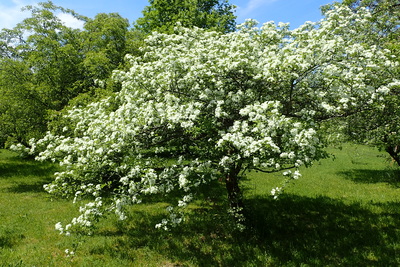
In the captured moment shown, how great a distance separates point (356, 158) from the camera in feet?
101

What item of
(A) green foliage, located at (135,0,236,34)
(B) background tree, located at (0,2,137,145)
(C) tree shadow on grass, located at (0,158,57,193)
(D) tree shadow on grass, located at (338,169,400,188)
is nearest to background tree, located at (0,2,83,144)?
(B) background tree, located at (0,2,137,145)

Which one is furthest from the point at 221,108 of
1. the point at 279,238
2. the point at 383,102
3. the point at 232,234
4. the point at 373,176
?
the point at 373,176

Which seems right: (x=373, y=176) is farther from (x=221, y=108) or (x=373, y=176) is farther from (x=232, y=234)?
(x=221, y=108)

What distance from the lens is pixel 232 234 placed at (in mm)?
10430

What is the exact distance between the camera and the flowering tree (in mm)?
7145

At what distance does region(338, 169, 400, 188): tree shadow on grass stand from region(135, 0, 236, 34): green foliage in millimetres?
14456

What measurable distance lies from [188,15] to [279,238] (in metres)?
16.7

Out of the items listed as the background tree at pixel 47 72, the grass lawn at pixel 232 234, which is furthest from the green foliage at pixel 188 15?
the grass lawn at pixel 232 234

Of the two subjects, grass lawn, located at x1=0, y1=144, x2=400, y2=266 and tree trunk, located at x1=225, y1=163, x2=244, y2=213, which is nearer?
grass lawn, located at x1=0, y1=144, x2=400, y2=266

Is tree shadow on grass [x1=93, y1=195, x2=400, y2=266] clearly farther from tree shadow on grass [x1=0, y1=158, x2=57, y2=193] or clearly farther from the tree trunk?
tree shadow on grass [x1=0, y1=158, x2=57, y2=193]

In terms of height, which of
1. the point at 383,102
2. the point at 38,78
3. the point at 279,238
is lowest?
the point at 279,238

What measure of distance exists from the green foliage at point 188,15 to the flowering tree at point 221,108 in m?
11.4

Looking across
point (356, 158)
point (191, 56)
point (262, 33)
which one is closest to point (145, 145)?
point (191, 56)

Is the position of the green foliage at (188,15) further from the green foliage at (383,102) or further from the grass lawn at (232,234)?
the grass lawn at (232,234)
